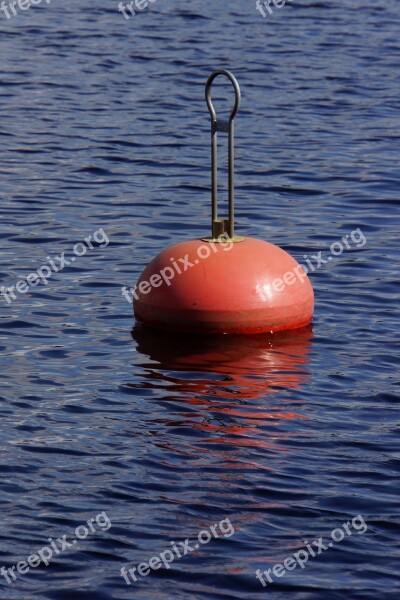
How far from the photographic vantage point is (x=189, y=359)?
390 inches

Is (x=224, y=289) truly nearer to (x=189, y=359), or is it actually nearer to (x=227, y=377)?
(x=189, y=359)

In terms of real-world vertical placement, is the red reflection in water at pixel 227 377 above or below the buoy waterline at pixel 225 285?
below

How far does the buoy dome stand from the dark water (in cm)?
17

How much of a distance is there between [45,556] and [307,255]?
632cm

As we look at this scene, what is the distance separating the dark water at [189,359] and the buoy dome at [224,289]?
17 centimetres

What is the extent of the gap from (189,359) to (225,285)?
0.58 metres

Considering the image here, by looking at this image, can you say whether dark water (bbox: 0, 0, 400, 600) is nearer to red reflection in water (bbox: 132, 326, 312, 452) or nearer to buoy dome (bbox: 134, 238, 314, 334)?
red reflection in water (bbox: 132, 326, 312, 452)

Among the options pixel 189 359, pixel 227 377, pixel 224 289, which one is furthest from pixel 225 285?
pixel 227 377

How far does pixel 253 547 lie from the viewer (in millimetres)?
6871

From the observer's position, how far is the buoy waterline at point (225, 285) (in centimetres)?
1000

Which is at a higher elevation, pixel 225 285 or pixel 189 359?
pixel 225 285

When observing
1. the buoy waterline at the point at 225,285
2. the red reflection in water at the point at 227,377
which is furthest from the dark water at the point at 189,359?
the buoy waterline at the point at 225,285

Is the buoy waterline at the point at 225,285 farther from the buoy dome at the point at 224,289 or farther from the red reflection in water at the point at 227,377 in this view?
the red reflection in water at the point at 227,377

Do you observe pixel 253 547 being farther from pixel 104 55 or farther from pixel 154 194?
pixel 104 55
